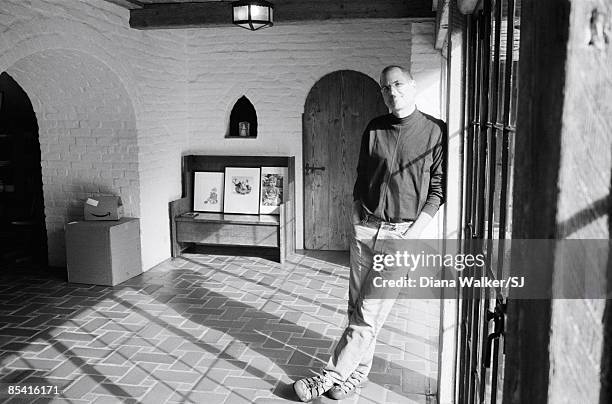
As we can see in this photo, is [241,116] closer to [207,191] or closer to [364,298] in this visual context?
[207,191]

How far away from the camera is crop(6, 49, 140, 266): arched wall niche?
21.1 feet

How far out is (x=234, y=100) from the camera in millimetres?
7879

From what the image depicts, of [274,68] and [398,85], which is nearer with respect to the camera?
[398,85]

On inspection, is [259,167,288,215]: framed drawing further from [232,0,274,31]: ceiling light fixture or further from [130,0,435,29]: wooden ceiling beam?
[232,0,274,31]: ceiling light fixture

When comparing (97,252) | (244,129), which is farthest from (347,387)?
(244,129)

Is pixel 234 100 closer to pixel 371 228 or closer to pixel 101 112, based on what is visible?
pixel 101 112

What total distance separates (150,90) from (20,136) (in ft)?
6.65

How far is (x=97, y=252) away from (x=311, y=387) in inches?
137

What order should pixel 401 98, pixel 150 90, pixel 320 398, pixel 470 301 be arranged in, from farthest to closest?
pixel 150 90, pixel 320 398, pixel 401 98, pixel 470 301

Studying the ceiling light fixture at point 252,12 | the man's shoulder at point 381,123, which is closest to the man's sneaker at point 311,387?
the man's shoulder at point 381,123

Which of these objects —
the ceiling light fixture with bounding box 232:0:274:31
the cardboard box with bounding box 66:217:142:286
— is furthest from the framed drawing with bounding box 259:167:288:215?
the ceiling light fixture with bounding box 232:0:274:31

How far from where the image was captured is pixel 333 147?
303 inches

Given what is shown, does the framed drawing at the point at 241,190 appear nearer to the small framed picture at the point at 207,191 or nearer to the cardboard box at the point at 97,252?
the small framed picture at the point at 207,191

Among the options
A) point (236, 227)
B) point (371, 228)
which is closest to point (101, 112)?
point (236, 227)
